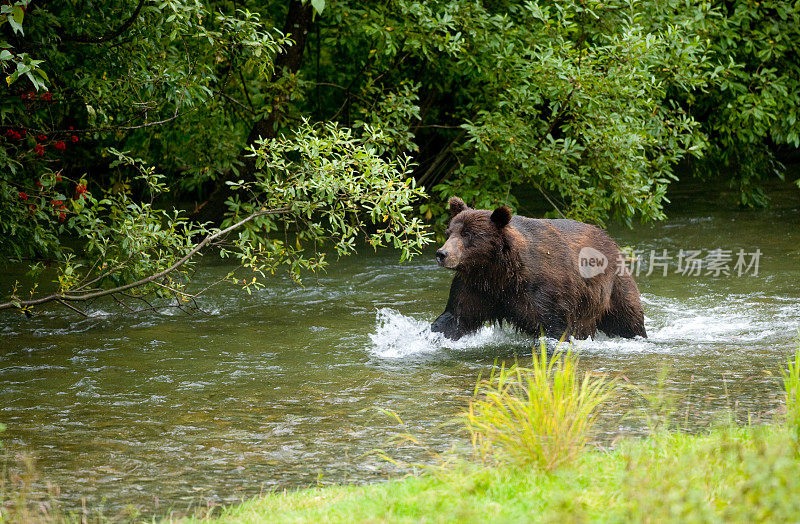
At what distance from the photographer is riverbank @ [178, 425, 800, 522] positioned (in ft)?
12.6

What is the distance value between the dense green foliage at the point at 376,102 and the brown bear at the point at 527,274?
70 cm

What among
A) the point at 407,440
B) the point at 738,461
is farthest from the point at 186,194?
the point at 738,461

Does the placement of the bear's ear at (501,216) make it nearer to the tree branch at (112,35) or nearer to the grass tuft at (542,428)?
the grass tuft at (542,428)

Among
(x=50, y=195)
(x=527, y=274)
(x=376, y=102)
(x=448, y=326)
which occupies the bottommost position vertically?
(x=448, y=326)

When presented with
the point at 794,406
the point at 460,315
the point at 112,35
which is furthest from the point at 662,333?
the point at 112,35

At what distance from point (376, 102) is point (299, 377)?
661 centimetres

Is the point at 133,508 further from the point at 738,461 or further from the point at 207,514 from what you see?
the point at 738,461

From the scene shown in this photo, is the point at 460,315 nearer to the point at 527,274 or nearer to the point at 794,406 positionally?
the point at 527,274

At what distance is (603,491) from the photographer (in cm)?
443

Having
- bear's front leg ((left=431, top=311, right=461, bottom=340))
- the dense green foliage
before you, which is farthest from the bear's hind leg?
the dense green foliage

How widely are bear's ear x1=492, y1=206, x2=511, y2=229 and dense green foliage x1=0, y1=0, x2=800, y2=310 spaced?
80 cm

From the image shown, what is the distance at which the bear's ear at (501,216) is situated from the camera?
8.60 meters

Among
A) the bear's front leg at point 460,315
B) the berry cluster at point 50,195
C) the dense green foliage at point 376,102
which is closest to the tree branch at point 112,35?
the dense green foliage at point 376,102

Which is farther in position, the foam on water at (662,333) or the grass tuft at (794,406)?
the foam on water at (662,333)
